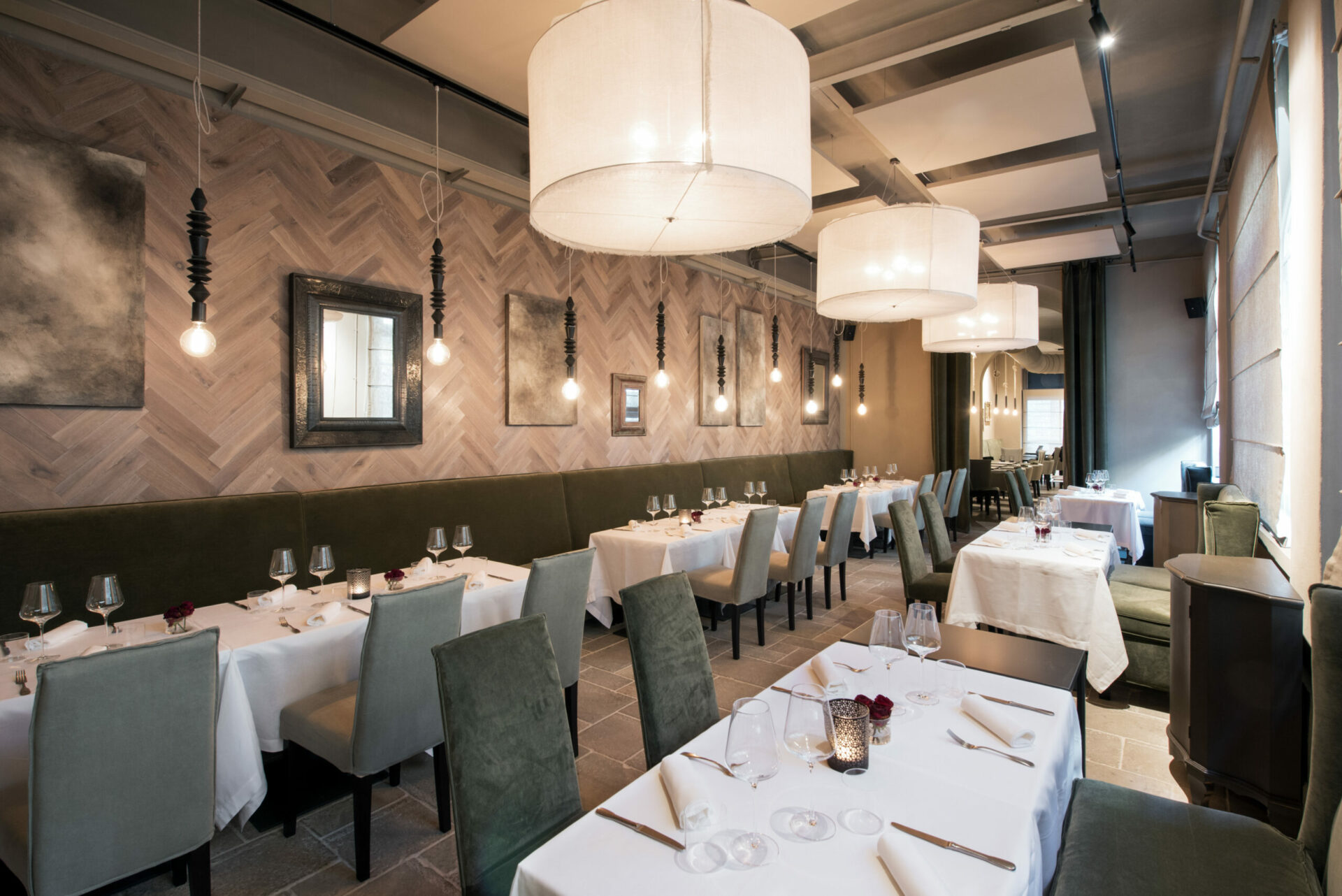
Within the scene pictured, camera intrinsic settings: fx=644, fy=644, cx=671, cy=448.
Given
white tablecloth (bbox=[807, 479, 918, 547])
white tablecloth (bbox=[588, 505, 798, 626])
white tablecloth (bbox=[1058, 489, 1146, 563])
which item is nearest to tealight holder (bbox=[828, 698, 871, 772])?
white tablecloth (bbox=[588, 505, 798, 626])

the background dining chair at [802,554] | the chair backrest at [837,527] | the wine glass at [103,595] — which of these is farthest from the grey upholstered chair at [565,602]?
the chair backrest at [837,527]

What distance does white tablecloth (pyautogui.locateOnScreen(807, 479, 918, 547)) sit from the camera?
7242 mm

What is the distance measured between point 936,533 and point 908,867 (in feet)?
13.1

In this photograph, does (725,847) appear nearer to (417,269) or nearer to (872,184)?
(417,269)

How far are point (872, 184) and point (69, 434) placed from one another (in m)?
6.08

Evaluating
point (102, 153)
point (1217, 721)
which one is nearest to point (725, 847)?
point (1217, 721)

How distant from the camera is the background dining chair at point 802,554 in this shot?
16.0 ft

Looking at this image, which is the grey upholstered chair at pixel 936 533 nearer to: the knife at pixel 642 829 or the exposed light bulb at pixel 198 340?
the knife at pixel 642 829

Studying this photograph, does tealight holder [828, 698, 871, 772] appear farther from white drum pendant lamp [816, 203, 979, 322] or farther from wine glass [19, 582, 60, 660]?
wine glass [19, 582, 60, 660]

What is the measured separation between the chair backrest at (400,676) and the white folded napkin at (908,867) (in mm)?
1671

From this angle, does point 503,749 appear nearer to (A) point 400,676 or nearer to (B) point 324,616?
(A) point 400,676

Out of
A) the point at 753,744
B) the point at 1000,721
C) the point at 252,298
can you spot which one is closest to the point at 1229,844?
the point at 1000,721

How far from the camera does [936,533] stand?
4730 mm

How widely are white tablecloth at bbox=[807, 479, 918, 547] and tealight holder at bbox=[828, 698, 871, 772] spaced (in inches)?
215
